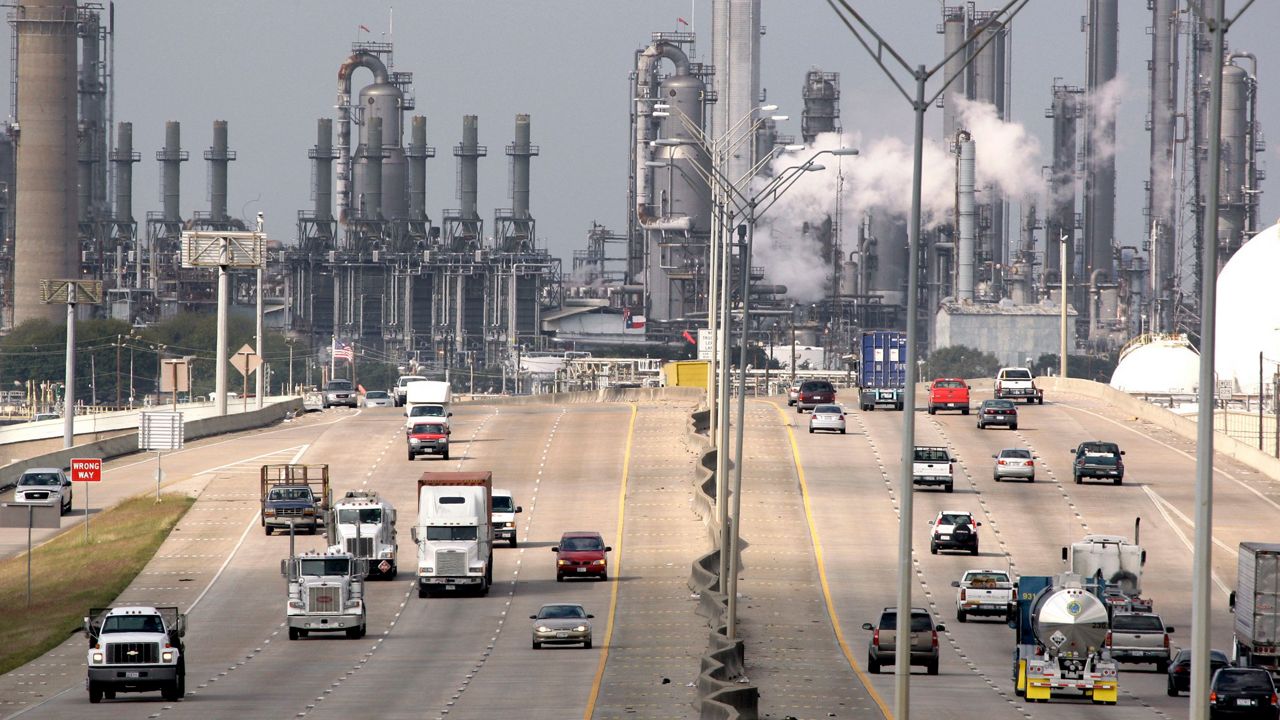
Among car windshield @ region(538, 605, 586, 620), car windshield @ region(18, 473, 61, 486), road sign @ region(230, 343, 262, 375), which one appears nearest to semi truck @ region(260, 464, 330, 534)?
car windshield @ region(18, 473, 61, 486)

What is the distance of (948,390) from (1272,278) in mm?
77621

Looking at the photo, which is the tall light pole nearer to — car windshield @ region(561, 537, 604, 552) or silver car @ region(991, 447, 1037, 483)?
car windshield @ region(561, 537, 604, 552)

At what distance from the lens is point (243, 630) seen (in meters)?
46.6

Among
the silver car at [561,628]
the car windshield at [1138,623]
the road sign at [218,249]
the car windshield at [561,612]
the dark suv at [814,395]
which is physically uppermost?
the road sign at [218,249]

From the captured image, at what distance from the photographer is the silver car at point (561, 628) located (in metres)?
42.2

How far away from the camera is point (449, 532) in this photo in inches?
1971

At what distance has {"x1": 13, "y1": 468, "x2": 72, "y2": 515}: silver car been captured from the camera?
70875mm

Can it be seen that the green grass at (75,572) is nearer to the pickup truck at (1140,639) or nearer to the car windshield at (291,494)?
the car windshield at (291,494)

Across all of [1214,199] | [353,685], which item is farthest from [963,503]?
[1214,199]

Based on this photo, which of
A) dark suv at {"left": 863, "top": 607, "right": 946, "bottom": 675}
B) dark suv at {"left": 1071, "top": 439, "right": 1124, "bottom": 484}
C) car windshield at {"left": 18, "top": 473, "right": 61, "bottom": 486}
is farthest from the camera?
dark suv at {"left": 1071, "top": 439, "right": 1124, "bottom": 484}

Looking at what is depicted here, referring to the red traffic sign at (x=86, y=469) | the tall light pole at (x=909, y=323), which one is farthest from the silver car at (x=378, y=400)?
the tall light pole at (x=909, y=323)

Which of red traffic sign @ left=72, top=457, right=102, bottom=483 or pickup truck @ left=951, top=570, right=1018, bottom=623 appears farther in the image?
red traffic sign @ left=72, top=457, right=102, bottom=483

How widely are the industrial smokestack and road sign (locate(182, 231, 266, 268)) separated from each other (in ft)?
238

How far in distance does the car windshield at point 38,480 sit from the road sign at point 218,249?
51.7 meters
